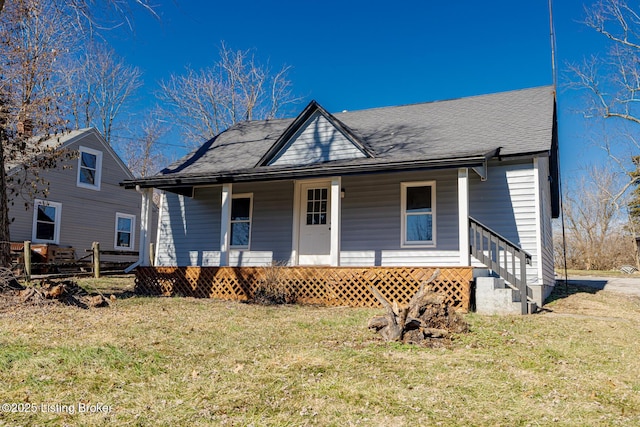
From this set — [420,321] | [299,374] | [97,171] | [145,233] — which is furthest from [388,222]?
[97,171]

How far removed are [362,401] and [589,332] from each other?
4720 mm

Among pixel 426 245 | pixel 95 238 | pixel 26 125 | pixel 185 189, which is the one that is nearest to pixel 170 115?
pixel 95 238

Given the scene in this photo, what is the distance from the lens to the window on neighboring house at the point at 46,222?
61.3 ft

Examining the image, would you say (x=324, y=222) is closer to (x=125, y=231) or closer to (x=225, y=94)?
(x=125, y=231)

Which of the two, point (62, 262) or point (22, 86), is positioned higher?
point (22, 86)

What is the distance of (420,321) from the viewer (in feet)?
21.1

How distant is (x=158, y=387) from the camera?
4398 mm

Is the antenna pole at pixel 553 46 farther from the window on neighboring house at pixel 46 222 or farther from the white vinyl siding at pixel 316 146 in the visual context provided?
the window on neighboring house at pixel 46 222

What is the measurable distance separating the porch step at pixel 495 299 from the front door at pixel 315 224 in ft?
14.6

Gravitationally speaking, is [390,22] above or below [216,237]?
above

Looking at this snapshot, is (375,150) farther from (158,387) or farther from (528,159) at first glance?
(158,387)

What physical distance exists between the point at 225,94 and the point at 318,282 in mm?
23808

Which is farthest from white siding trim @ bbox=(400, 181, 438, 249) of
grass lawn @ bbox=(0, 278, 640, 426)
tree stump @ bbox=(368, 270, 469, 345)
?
tree stump @ bbox=(368, 270, 469, 345)

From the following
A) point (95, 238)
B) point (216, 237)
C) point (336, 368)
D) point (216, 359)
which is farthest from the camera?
point (95, 238)
